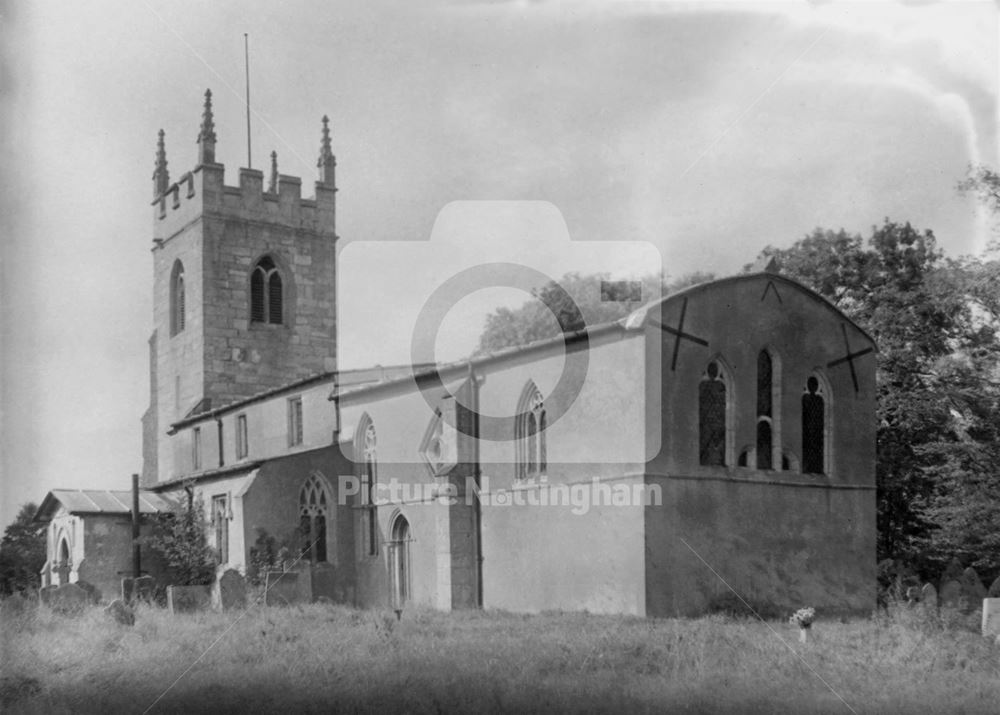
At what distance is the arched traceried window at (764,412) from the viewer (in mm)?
27141

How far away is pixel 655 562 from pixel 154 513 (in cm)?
1699

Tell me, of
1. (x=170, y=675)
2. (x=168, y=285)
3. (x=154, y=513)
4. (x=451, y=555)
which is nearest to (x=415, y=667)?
(x=170, y=675)

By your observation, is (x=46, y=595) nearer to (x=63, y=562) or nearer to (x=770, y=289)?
(x=63, y=562)

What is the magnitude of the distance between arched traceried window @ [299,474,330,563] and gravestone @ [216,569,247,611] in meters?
4.79

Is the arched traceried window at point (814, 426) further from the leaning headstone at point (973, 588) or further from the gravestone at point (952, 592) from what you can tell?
the leaning headstone at point (973, 588)

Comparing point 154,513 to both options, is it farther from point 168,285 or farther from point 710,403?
point 710,403

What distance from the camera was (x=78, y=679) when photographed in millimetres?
18078

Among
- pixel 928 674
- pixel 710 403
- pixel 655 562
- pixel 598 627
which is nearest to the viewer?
pixel 928 674

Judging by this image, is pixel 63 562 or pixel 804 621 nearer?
pixel 804 621

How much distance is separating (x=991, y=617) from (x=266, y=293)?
30312mm

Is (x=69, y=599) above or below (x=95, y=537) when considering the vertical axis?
below

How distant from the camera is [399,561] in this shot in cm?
3138

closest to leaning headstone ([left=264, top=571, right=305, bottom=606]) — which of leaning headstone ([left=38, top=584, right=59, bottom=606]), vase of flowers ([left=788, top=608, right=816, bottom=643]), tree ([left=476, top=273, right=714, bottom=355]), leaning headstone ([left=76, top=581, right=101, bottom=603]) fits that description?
leaning headstone ([left=76, top=581, right=101, bottom=603])

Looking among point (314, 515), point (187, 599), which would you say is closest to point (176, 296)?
point (314, 515)
